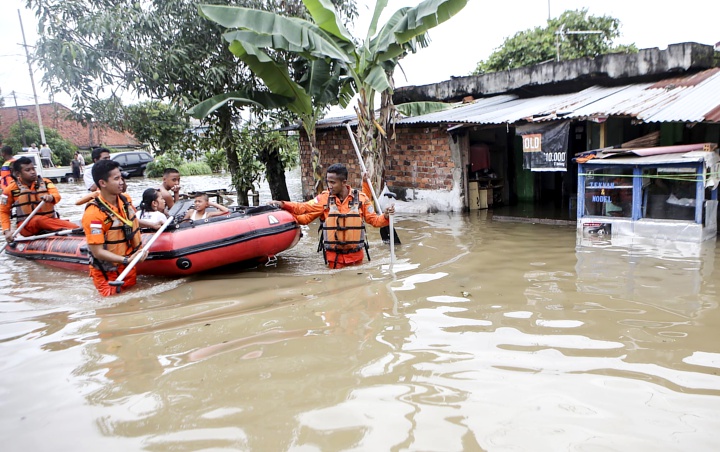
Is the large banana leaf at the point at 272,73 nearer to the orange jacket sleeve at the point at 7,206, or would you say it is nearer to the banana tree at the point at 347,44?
the banana tree at the point at 347,44

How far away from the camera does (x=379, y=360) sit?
366 centimetres

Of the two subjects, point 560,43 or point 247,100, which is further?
point 560,43

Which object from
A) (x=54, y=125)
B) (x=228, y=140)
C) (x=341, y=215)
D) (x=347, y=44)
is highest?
(x=54, y=125)

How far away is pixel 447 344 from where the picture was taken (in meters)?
3.88

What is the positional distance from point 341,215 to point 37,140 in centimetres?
2590

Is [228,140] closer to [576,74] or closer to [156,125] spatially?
[156,125]

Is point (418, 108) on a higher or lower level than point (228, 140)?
higher

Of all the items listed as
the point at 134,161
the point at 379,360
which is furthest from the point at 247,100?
the point at 134,161

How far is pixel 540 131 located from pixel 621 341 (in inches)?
219

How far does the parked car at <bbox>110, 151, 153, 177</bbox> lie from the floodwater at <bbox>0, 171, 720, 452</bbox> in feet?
56.3

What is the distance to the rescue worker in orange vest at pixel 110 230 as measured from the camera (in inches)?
194

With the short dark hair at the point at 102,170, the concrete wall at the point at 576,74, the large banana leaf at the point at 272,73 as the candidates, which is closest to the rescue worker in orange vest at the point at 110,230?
the short dark hair at the point at 102,170

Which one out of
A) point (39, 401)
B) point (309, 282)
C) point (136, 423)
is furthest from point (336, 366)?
point (309, 282)

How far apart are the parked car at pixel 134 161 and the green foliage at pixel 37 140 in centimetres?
553
